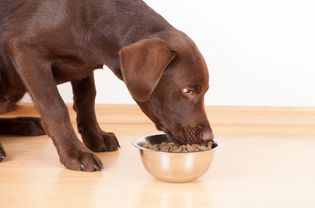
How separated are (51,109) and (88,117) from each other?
1.16 feet

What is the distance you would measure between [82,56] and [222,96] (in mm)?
1158

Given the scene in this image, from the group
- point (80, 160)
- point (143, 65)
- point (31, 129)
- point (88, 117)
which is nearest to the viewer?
point (143, 65)

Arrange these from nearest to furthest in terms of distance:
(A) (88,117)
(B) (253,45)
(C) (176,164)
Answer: (C) (176,164)
(A) (88,117)
(B) (253,45)

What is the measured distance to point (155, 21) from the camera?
2.54m

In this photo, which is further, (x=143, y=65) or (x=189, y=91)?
(x=189, y=91)

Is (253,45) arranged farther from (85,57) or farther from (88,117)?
(85,57)

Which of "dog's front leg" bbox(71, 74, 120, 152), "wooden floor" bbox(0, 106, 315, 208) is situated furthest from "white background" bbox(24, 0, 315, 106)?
"dog's front leg" bbox(71, 74, 120, 152)

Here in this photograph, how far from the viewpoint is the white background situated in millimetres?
3471

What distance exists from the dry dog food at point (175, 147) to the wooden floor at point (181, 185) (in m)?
0.12

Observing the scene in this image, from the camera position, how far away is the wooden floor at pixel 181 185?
2.26 metres

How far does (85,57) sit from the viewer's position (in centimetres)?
Answer: 265

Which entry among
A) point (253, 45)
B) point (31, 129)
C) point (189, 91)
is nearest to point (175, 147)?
point (189, 91)

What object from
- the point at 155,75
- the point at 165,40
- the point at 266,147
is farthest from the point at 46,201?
the point at 266,147

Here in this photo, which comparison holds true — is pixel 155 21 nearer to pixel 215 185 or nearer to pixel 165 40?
pixel 165 40
